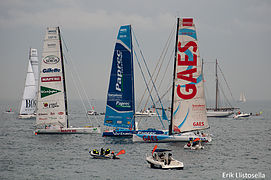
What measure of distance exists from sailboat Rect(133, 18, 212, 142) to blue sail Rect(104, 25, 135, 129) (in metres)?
6.70

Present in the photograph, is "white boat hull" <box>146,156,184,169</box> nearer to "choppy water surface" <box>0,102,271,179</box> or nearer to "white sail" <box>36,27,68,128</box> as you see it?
"choppy water surface" <box>0,102,271,179</box>

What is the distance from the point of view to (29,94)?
4437 inches

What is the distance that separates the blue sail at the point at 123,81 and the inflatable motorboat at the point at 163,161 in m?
19.9

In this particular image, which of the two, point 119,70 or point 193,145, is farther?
point 119,70

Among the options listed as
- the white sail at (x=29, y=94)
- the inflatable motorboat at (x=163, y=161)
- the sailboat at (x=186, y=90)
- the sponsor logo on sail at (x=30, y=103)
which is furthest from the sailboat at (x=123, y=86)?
the sponsor logo on sail at (x=30, y=103)

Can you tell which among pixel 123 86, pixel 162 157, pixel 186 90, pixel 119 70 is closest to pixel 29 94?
pixel 119 70

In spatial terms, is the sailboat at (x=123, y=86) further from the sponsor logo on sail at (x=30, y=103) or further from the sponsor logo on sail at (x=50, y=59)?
the sponsor logo on sail at (x=30, y=103)

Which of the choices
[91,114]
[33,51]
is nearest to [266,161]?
[33,51]

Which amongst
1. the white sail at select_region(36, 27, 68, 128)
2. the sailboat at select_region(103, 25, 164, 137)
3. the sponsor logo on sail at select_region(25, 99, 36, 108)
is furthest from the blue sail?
the sponsor logo on sail at select_region(25, 99, 36, 108)

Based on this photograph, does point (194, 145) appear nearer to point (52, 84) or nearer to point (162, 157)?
point (162, 157)

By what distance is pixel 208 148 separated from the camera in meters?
55.4

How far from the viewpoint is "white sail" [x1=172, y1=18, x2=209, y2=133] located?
5175 cm

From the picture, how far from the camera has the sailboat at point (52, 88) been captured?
66625 mm

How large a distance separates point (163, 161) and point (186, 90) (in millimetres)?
13981
